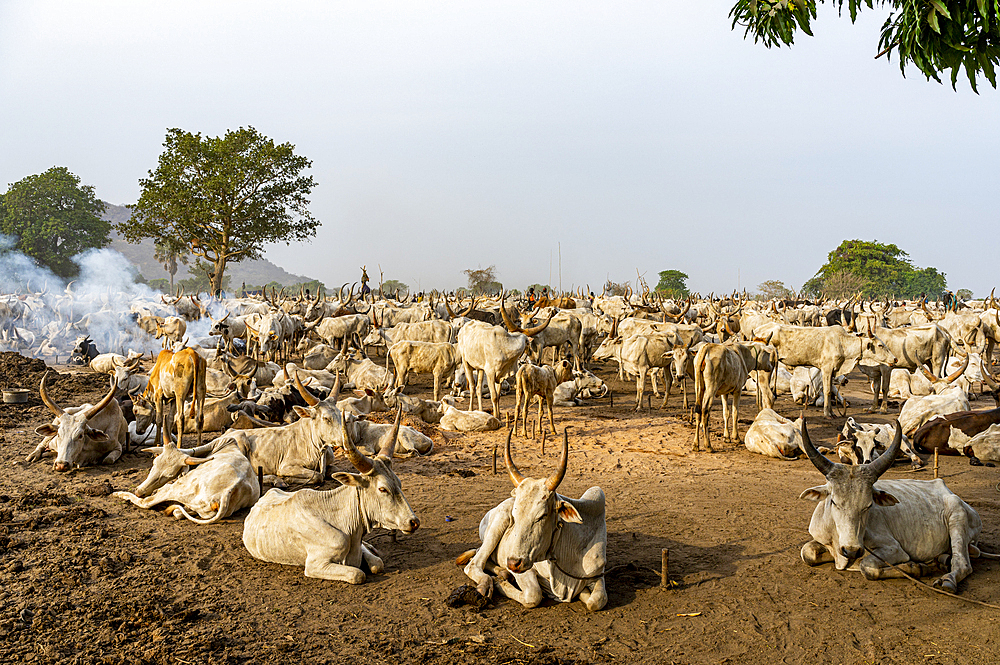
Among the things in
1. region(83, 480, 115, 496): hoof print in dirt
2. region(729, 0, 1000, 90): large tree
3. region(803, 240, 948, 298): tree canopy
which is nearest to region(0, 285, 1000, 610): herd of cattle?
region(83, 480, 115, 496): hoof print in dirt

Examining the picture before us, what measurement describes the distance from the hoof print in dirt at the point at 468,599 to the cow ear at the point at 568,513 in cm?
89

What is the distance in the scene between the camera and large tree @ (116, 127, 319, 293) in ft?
118

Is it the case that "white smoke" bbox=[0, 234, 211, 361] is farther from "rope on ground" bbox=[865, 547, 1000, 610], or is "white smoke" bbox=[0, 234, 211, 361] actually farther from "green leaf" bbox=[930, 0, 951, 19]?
"green leaf" bbox=[930, 0, 951, 19]

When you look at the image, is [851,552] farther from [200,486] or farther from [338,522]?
[200,486]

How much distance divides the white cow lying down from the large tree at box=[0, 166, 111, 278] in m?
52.8

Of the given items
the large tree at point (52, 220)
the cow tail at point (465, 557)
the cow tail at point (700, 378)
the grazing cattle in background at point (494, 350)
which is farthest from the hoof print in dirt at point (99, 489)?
the large tree at point (52, 220)

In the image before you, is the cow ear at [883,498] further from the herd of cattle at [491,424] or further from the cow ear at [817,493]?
the cow ear at [817,493]

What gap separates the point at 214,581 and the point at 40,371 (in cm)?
1461

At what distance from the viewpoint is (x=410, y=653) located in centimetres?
466

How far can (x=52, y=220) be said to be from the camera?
4991 centimetres

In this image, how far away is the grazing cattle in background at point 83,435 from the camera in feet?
29.6

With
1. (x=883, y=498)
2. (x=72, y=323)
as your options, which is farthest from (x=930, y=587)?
(x=72, y=323)

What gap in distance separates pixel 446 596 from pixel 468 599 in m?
0.29

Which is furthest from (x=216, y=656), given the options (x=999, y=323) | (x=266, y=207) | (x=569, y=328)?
(x=266, y=207)
